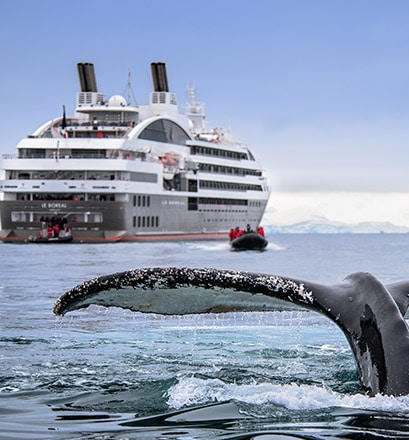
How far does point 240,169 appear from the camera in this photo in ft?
250

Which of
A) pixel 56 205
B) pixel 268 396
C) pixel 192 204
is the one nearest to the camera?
pixel 268 396

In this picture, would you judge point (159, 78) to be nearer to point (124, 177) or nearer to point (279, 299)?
point (124, 177)

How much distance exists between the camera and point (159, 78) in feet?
240

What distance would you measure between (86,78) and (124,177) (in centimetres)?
1656

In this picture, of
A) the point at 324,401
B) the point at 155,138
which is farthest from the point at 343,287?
the point at 155,138

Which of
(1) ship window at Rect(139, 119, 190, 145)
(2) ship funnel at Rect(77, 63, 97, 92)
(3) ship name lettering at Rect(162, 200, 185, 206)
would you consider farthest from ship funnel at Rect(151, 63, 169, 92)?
(3) ship name lettering at Rect(162, 200, 185, 206)

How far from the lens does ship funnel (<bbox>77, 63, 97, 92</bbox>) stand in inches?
2805

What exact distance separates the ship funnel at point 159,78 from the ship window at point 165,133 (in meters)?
5.90

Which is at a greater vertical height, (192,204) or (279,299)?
(192,204)

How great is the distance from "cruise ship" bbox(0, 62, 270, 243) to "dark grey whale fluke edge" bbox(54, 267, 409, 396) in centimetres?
5040

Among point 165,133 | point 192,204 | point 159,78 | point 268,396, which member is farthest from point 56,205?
point 268,396

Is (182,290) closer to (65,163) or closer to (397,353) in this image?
(397,353)

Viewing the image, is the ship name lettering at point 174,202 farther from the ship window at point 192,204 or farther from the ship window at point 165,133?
the ship window at point 165,133

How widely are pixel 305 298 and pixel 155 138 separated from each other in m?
60.1
